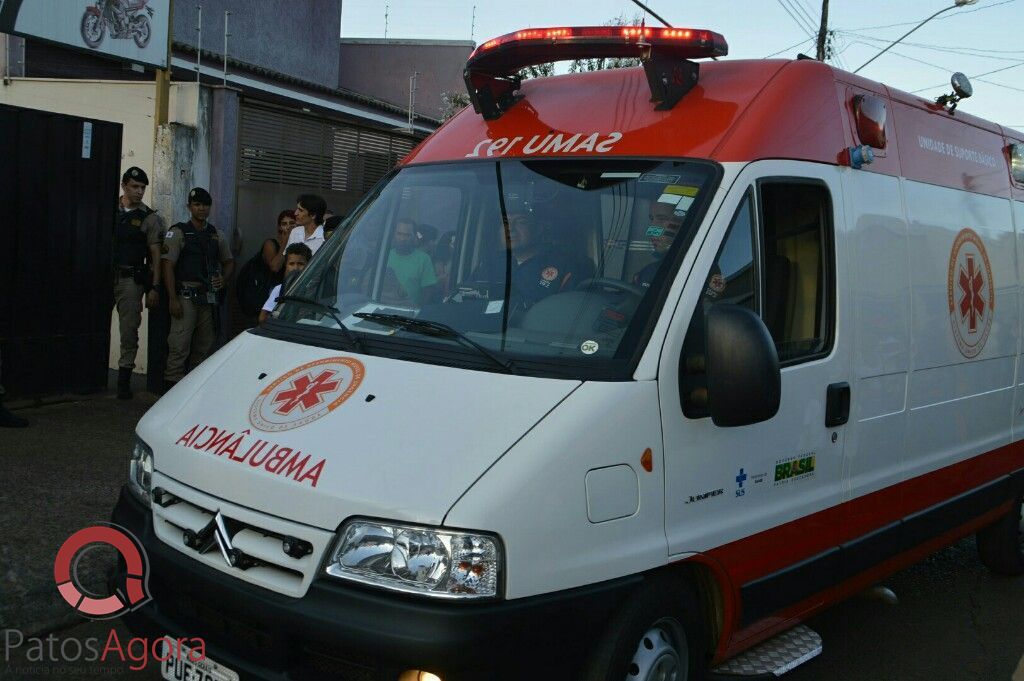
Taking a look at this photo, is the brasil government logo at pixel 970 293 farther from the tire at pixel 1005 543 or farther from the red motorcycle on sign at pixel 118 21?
the red motorcycle on sign at pixel 118 21

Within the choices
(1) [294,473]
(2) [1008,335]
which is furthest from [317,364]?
(2) [1008,335]

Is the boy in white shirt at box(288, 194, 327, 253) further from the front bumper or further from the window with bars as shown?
the front bumper

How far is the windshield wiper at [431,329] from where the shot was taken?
3.35 metres

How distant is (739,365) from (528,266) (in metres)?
0.88

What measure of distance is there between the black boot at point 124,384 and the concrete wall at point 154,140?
114 centimetres

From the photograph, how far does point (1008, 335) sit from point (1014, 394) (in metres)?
0.35

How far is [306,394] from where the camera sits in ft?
11.3

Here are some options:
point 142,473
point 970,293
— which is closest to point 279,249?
point 142,473

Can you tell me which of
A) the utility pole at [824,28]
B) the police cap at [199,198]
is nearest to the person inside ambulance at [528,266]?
the police cap at [199,198]

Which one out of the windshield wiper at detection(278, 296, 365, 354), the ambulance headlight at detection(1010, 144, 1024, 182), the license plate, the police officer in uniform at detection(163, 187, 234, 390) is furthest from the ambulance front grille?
the police officer in uniform at detection(163, 187, 234, 390)

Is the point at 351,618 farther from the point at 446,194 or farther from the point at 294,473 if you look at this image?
the point at 446,194

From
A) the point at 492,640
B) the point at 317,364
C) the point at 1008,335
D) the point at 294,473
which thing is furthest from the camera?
the point at 1008,335

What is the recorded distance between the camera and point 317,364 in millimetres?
3584

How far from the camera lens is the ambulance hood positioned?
298 centimetres
